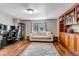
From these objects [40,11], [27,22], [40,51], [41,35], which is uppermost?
[40,11]

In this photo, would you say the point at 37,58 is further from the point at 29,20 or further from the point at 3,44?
the point at 3,44

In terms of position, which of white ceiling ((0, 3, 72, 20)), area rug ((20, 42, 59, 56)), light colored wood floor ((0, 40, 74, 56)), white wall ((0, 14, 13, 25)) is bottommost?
area rug ((20, 42, 59, 56))

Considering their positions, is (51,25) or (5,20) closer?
(5,20)

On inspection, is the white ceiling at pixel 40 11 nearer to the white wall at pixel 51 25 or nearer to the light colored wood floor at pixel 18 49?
the white wall at pixel 51 25

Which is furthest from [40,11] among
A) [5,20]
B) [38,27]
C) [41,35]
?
[5,20]

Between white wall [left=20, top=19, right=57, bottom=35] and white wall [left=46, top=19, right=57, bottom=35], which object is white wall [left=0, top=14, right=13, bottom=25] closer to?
white wall [left=20, top=19, right=57, bottom=35]

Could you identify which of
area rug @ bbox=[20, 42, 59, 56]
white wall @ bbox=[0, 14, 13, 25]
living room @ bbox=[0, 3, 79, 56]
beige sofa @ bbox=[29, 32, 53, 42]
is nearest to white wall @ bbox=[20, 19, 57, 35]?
living room @ bbox=[0, 3, 79, 56]

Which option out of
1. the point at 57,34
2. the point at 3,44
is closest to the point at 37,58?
the point at 3,44

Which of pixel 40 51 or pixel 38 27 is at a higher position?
pixel 38 27

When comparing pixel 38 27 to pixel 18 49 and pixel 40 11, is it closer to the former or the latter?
pixel 40 11

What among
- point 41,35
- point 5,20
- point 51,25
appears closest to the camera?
point 5,20

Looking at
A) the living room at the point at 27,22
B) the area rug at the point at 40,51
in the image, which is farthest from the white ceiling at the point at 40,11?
the area rug at the point at 40,51

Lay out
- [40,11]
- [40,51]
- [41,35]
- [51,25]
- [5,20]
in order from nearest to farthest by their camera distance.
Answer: [5,20] → [51,25] → [40,11] → [40,51] → [41,35]

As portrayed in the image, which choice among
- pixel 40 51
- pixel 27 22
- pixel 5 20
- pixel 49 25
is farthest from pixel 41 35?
pixel 5 20
